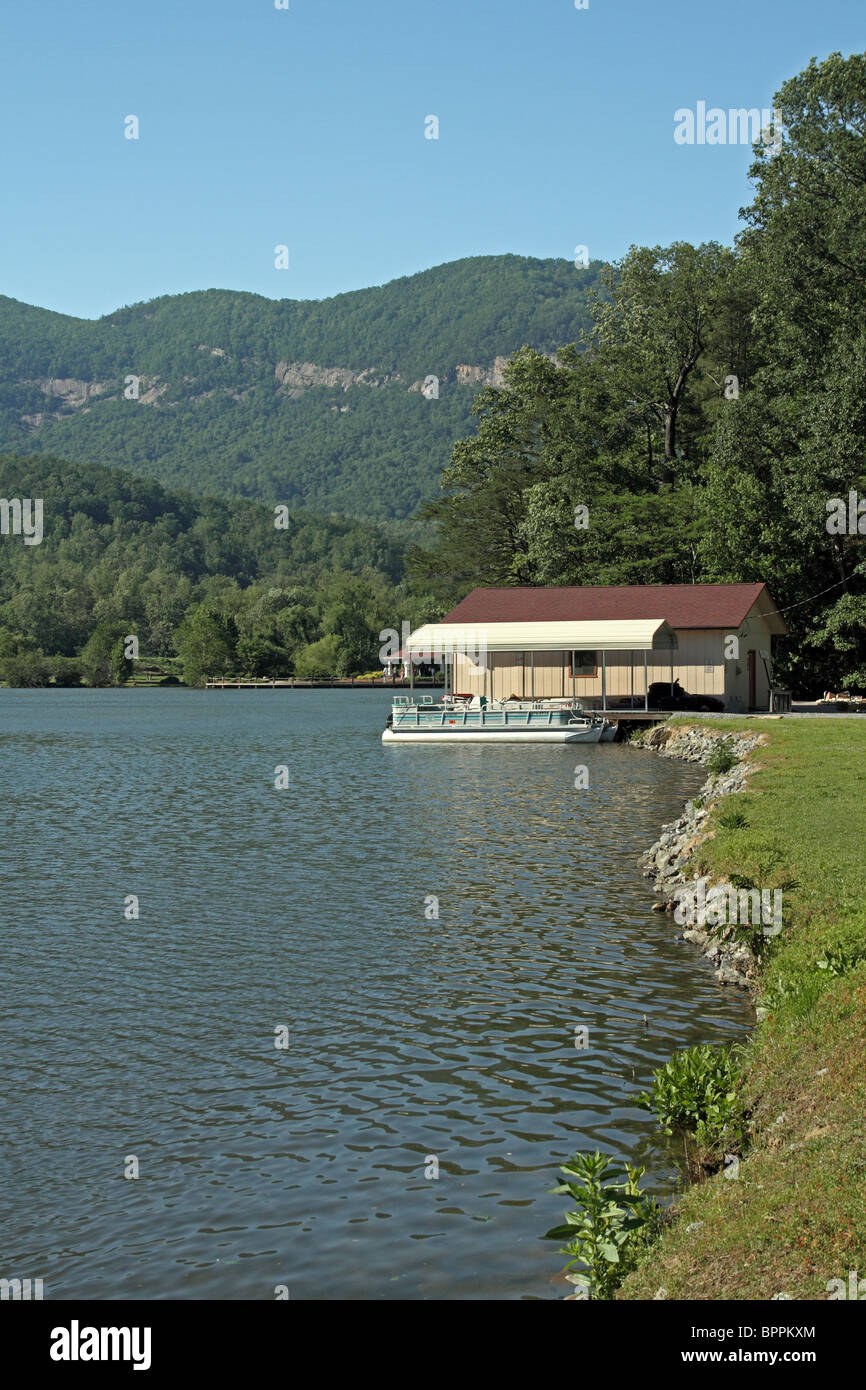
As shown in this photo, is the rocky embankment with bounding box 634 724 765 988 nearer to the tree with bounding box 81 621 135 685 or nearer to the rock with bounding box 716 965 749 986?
the rock with bounding box 716 965 749 986

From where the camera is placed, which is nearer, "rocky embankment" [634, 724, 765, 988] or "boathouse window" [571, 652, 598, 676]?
"rocky embankment" [634, 724, 765, 988]

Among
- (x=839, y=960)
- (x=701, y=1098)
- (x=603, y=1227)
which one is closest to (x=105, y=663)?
(x=839, y=960)

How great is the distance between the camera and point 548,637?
58500 millimetres

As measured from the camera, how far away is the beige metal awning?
56.7 metres

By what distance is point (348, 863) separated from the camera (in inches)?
895

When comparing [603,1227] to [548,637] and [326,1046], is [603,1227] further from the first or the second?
[548,637]

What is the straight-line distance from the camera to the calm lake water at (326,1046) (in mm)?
8000

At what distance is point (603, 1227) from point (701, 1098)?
8.38 feet

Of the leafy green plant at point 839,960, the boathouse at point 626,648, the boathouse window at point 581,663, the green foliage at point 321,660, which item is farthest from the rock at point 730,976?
the green foliage at point 321,660

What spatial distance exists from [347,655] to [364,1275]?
16499cm

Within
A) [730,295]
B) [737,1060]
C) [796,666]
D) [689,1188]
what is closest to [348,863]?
[737,1060]

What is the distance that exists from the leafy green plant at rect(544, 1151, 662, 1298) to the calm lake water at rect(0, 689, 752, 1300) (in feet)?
1.01

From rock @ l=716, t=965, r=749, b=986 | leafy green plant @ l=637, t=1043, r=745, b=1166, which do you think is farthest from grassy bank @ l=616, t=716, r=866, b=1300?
rock @ l=716, t=965, r=749, b=986
